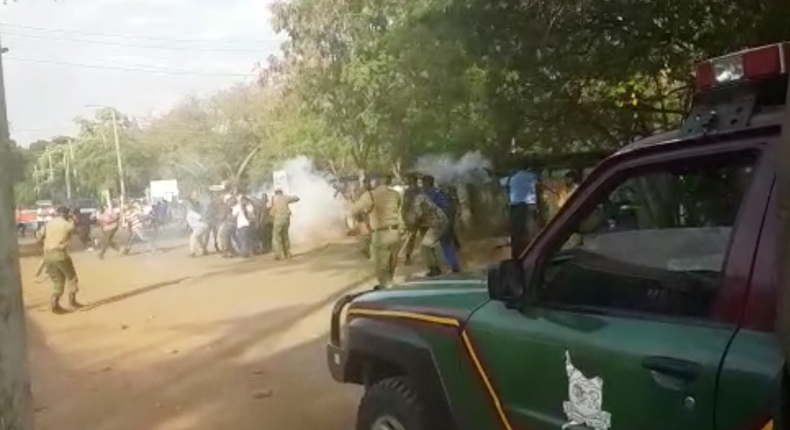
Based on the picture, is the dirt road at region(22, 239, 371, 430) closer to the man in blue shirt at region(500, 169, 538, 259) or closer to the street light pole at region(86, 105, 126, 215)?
the street light pole at region(86, 105, 126, 215)

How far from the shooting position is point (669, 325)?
7.82 feet

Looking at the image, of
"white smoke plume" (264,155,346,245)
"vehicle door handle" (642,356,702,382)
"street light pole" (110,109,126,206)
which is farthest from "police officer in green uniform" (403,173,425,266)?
"vehicle door handle" (642,356,702,382)

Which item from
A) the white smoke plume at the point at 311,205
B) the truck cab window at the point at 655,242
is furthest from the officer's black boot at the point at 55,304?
the truck cab window at the point at 655,242

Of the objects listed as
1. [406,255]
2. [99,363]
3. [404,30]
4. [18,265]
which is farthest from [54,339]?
[18,265]

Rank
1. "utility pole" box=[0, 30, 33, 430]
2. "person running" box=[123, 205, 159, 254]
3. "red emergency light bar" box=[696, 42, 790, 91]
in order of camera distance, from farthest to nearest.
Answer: "person running" box=[123, 205, 159, 254] → "utility pole" box=[0, 30, 33, 430] → "red emergency light bar" box=[696, 42, 790, 91]

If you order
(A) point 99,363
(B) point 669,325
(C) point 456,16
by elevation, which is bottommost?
(A) point 99,363

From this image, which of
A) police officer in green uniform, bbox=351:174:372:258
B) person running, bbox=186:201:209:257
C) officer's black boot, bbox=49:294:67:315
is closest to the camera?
officer's black boot, bbox=49:294:67:315

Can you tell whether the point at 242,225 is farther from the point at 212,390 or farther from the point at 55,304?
the point at 212,390

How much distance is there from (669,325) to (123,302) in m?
9.45

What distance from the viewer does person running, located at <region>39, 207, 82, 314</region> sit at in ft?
33.5

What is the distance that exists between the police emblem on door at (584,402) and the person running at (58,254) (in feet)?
27.6

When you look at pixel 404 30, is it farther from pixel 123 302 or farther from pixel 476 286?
pixel 476 286

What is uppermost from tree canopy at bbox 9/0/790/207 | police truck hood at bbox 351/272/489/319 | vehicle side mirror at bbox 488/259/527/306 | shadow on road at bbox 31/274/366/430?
tree canopy at bbox 9/0/790/207

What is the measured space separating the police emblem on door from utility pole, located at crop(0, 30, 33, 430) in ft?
5.68
